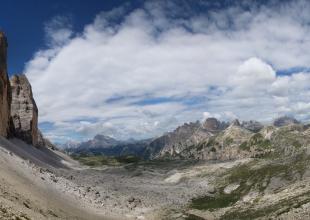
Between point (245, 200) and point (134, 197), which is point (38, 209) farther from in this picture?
point (245, 200)

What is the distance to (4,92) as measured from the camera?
584 ft

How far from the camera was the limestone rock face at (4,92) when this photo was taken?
6688 inches

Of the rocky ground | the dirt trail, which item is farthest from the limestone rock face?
the dirt trail

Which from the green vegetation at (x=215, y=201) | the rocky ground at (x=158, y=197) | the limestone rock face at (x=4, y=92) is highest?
the limestone rock face at (x=4, y=92)

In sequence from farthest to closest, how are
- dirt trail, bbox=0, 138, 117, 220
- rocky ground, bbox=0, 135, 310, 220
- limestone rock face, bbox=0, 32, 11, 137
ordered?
limestone rock face, bbox=0, 32, 11, 137 → rocky ground, bbox=0, 135, 310, 220 → dirt trail, bbox=0, 138, 117, 220

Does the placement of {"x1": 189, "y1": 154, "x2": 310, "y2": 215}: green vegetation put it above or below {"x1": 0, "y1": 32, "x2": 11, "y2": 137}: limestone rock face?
below

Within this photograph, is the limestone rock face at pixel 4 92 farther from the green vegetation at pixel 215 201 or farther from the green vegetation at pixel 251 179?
the green vegetation at pixel 251 179

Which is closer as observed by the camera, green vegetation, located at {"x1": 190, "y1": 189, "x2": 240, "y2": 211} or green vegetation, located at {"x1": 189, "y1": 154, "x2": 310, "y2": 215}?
green vegetation, located at {"x1": 190, "y1": 189, "x2": 240, "y2": 211}

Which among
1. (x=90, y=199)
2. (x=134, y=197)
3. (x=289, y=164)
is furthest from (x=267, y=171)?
(x=90, y=199)

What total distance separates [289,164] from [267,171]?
883 centimetres

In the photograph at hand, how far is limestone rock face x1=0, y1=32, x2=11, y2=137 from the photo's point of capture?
170 metres

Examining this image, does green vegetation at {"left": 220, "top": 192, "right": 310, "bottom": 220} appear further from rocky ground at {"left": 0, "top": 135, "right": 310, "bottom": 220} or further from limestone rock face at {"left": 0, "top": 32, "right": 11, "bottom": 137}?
limestone rock face at {"left": 0, "top": 32, "right": 11, "bottom": 137}

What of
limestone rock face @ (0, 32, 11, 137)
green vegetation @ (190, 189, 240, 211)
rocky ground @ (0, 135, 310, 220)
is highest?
limestone rock face @ (0, 32, 11, 137)

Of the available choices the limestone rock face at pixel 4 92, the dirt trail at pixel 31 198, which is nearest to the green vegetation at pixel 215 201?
the dirt trail at pixel 31 198
